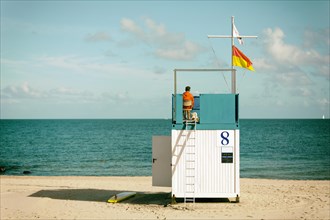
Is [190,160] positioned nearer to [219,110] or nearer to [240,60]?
[219,110]

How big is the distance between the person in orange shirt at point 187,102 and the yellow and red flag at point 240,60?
2.36 metres

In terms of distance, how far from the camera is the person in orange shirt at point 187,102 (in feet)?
61.3

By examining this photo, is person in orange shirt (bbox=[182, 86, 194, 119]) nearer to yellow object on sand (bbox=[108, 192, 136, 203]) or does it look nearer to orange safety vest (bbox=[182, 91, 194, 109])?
orange safety vest (bbox=[182, 91, 194, 109])

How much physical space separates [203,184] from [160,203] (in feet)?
8.07

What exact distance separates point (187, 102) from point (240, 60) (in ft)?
9.52

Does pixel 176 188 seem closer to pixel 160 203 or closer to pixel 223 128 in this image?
pixel 160 203

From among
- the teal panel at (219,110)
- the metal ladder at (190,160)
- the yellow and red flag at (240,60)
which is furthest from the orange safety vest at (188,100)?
the yellow and red flag at (240,60)

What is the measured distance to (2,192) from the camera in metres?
24.5

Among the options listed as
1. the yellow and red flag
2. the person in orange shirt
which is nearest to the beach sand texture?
the person in orange shirt

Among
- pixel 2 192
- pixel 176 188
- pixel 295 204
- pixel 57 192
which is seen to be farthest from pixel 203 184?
pixel 2 192

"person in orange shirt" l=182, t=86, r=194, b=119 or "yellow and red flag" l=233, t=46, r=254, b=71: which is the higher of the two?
"yellow and red flag" l=233, t=46, r=254, b=71

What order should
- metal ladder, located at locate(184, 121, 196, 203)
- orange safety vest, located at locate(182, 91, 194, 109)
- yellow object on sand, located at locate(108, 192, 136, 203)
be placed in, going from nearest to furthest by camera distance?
orange safety vest, located at locate(182, 91, 194, 109), metal ladder, located at locate(184, 121, 196, 203), yellow object on sand, located at locate(108, 192, 136, 203)

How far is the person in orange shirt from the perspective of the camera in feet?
61.3

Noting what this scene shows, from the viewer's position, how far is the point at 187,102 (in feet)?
61.3
